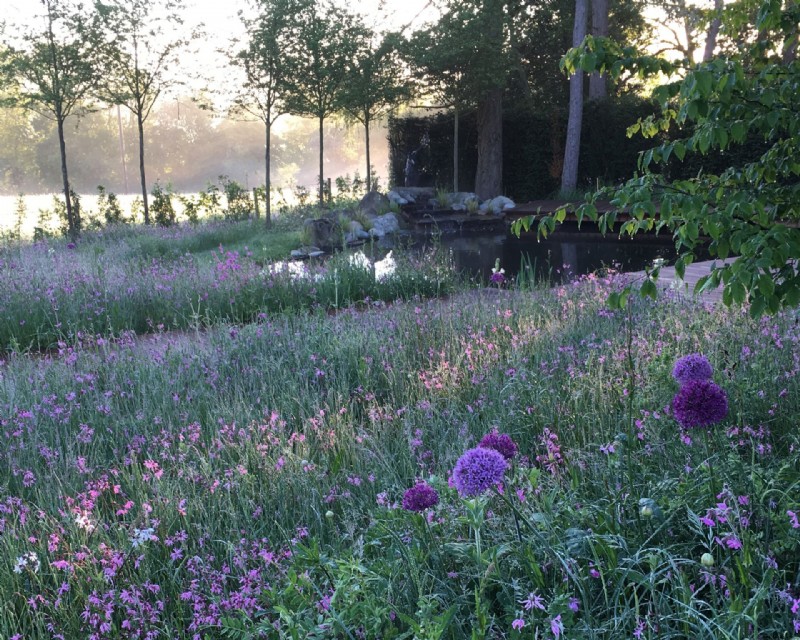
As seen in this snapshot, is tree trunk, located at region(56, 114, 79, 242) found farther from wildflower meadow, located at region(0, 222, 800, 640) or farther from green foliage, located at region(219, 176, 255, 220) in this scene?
wildflower meadow, located at region(0, 222, 800, 640)

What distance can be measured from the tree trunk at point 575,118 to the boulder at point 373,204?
17.3 feet

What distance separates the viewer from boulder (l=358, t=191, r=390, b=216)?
17.7 meters

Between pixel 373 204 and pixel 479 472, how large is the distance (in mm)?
16575

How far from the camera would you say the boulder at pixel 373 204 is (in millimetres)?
17719

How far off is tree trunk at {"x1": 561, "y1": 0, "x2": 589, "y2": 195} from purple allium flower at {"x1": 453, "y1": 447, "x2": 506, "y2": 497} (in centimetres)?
1805

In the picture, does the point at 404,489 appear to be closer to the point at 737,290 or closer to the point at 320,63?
the point at 737,290


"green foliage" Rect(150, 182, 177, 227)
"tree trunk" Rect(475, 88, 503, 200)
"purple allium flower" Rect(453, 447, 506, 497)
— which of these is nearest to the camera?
"purple allium flower" Rect(453, 447, 506, 497)

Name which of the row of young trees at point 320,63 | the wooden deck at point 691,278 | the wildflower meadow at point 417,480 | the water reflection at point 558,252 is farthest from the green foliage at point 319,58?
the wildflower meadow at point 417,480

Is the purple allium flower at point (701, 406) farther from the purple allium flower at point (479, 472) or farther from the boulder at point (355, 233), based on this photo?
the boulder at point (355, 233)

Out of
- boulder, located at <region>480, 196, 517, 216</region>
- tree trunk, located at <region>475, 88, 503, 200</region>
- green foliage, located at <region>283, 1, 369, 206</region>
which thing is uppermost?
green foliage, located at <region>283, 1, 369, 206</region>

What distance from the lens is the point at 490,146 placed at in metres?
20.8

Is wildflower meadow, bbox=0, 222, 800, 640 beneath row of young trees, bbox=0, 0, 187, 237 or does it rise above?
beneath

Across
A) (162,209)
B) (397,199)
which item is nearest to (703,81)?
(162,209)

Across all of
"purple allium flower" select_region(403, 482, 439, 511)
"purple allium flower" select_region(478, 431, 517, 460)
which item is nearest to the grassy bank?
"purple allium flower" select_region(478, 431, 517, 460)
